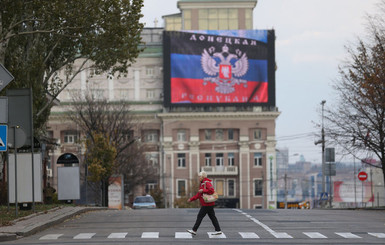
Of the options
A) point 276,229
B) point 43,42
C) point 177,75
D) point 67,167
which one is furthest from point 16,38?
point 177,75

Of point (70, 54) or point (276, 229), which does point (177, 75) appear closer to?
point (70, 54)

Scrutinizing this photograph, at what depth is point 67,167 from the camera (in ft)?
122

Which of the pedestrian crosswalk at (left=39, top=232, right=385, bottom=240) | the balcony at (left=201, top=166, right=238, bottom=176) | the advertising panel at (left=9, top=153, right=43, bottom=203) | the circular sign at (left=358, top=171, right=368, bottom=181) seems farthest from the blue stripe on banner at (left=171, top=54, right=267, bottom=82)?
the pedestrian crosswalk at (left=39, top=232, right=385, bottom=240)

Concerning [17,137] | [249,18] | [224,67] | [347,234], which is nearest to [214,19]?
[249,18]

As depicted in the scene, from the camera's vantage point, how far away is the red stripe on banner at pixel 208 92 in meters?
114

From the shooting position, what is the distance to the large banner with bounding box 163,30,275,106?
114 meters

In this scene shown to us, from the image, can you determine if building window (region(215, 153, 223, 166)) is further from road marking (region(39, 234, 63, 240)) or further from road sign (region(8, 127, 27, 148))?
road marking (region(39, 234, 63, 240))

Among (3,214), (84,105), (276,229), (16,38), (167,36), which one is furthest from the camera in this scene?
(167,36)

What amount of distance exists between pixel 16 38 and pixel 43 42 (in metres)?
1.23

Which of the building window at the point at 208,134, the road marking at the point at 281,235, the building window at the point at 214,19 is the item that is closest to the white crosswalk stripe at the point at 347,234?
the road marking at the point at 281,235

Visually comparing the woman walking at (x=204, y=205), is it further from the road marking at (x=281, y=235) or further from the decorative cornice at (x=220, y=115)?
the decorative cornice at (x=220, y=115)

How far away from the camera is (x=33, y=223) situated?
2197cm

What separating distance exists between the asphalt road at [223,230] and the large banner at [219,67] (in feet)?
285

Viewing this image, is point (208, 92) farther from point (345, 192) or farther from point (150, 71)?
point (345, 192)
